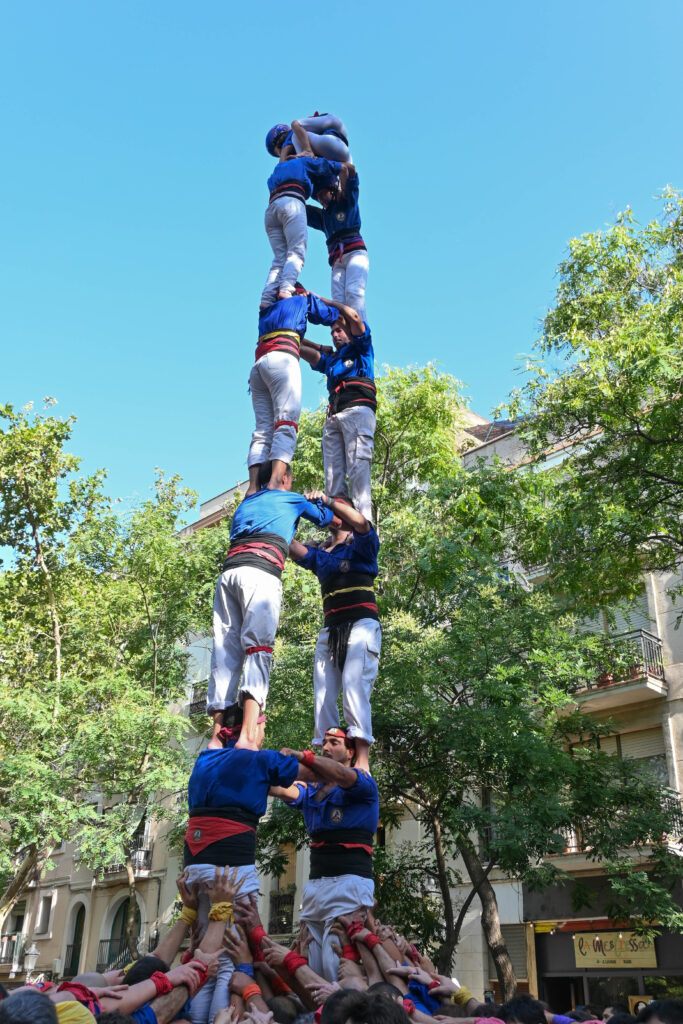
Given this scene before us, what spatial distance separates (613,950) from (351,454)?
44.3 ft

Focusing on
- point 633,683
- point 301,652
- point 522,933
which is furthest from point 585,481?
point 522,933

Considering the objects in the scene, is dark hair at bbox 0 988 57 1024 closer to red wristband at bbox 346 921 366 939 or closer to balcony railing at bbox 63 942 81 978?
red wristband at bbox 346 921 366 939

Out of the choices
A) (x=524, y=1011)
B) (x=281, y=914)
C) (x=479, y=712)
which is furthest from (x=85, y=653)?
(x=524, y=1011)

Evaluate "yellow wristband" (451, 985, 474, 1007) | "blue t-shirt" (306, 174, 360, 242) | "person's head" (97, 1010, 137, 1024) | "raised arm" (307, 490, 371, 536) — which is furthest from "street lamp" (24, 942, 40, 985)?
"person's head" (97, 1010, 137, 1024)

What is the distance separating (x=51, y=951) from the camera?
31.9 m

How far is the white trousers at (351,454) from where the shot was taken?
8.58m

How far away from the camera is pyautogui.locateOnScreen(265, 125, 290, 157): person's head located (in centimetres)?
941

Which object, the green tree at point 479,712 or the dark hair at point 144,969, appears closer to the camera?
the dark hair at point 144,969

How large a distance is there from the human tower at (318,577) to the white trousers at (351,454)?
0.01 metres

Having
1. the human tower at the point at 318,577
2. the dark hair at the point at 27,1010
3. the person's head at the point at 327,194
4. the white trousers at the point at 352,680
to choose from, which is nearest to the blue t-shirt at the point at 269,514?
the human tower at the point at 318,577

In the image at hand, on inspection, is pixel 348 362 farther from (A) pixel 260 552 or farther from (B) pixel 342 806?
(B) pixel 342 806

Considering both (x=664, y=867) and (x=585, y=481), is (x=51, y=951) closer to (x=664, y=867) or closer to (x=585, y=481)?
(x=664, y=867)

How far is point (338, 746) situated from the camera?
276 inches

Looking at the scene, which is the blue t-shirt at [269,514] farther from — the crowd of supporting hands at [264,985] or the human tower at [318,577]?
the crowd of supporting hands at [264,985]
